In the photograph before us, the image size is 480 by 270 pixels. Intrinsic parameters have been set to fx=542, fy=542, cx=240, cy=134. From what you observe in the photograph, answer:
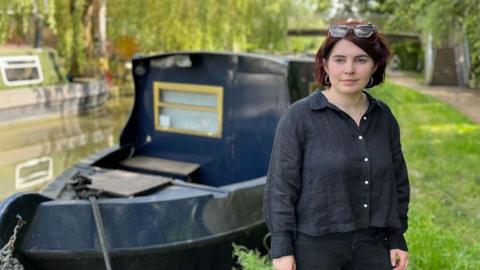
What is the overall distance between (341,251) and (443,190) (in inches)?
182

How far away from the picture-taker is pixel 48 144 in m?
11.0

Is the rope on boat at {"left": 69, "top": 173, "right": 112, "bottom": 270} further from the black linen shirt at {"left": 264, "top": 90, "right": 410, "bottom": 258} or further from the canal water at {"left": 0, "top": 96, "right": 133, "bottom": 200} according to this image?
the canal water at {"left": 0, "top": 96, "right": 133, "bottom": 200}

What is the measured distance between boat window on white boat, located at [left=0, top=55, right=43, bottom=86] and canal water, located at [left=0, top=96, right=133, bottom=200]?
40.7 inches

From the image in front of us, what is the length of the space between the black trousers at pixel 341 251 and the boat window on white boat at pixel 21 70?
12006mm

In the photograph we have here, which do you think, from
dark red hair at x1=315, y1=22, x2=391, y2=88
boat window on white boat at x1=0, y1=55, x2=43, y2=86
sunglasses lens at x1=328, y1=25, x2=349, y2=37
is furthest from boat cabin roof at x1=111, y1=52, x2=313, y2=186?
boat window on white boat at x1=0, y1=55, x2=43, y2=86

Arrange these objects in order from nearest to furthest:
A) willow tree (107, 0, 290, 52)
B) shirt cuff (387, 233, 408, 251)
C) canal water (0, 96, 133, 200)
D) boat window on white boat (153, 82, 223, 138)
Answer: shirt cuff (387, 233, 408, 251) → boat window on white boat (153, 82, 223, 138) → canal water (0, 96, 133, 200) → willow tree (107, 0, 290, 52)

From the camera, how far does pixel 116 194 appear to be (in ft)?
13.5

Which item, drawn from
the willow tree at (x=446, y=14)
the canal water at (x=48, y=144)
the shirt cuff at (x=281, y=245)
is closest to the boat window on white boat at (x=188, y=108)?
the canal water at (x=48, y=144)

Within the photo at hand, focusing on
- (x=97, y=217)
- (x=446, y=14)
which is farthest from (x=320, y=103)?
(x=446, y=14)

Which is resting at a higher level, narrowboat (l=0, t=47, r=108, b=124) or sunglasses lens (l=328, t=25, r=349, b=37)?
sunglasses lens (l=328, t=25, r=349, b=37)

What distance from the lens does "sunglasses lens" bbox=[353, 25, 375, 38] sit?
202 centimetres

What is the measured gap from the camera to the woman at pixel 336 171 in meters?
2.02

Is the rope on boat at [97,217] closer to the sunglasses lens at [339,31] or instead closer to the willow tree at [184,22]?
the sunglasses lens at [339,31]

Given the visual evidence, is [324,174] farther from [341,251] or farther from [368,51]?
[368,51]
